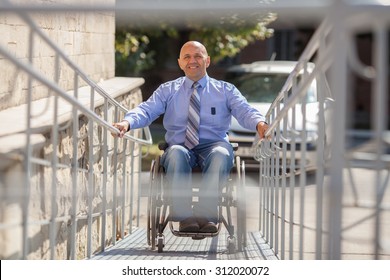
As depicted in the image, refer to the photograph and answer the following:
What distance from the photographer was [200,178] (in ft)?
17.2

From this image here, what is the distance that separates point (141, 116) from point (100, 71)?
2.56 metres

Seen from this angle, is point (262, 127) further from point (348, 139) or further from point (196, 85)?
point (348, 139)

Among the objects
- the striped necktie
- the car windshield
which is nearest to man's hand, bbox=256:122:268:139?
the striped necktie

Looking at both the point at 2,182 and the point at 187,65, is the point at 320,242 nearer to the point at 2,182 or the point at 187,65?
the point at 2,182

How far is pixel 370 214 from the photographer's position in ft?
10.1

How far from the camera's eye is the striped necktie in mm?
5281

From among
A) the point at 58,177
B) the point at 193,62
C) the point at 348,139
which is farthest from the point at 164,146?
the point at 348,139

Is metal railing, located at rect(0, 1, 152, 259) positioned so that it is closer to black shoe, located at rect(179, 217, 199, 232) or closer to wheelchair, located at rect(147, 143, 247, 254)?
wheelchair, located at rect(147, 143, 247, 254)

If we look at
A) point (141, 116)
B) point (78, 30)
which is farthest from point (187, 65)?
point (78, 30)

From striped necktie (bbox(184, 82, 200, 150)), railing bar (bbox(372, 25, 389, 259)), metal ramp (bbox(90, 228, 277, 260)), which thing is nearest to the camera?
railing bar (bbox(372, 25, 389, 259))

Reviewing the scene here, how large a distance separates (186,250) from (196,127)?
80 centimetres

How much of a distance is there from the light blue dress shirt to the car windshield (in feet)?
19.1

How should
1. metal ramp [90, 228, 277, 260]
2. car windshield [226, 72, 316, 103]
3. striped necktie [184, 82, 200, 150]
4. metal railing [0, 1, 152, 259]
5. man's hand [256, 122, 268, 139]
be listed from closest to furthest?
metal railing [0, 1, 152, 259] < metal ramp [90, 228, 277, 260] < man's hand [256, 122, 268, 139] < striped necktie [184, 82, 200, 150] < car windshield [226, 72, 316, 103]

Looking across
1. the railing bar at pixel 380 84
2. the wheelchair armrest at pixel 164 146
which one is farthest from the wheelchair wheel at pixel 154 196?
the railing bar at pixel 380 84
